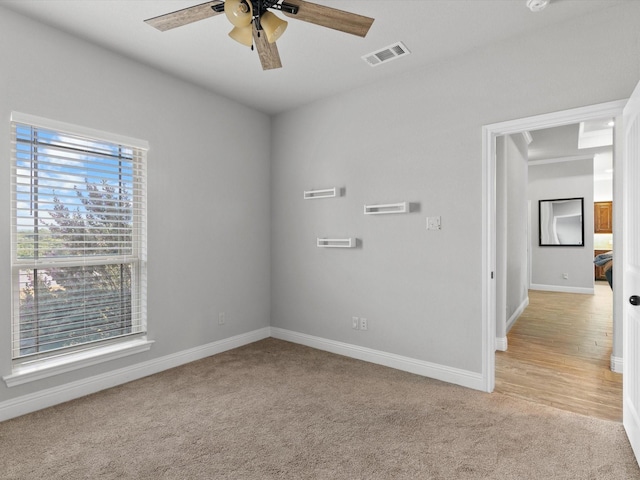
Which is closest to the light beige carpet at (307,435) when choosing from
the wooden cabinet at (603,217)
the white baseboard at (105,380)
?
the white baseboard at (105,380)

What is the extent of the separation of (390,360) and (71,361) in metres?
2.60

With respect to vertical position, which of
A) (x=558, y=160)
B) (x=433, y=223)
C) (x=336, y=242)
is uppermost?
(x=558, y=160)

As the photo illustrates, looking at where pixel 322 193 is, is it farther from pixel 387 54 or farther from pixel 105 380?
pixel 105 380

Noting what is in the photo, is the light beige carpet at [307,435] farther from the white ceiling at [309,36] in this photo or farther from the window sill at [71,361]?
the white ceiling at [309,36]

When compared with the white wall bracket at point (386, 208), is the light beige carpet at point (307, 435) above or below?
below

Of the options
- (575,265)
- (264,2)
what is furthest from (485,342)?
(575,265)

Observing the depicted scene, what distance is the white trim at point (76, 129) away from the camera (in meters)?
2.47

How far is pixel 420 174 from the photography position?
3.20 metres

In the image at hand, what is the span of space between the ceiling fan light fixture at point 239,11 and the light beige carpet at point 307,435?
2319mm

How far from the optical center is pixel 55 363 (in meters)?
2.62

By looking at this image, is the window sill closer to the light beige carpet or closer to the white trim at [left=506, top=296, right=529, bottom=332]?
the light beige carpet

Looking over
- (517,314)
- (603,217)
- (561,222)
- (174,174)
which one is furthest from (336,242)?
(603,217)

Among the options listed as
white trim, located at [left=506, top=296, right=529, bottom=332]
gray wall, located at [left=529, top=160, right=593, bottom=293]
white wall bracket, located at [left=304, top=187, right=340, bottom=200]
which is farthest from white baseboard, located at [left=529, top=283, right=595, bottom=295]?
white wall bracket, located at [left=304, top=187, right=340, bottom=200]

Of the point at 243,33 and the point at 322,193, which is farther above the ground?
the point at 243,33
